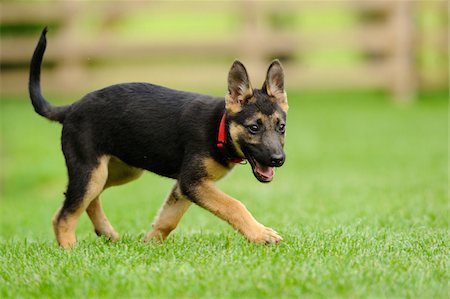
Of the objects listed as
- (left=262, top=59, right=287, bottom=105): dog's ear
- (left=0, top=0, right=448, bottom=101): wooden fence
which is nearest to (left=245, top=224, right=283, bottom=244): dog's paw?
(left=262, top=59, right=287, bottom=105): dog's ear

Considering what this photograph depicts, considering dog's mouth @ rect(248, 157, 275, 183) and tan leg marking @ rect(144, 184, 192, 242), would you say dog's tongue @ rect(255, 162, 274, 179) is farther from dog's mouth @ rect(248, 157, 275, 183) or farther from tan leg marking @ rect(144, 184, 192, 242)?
tan leg marking @ rect(144, 184, 192, 242)

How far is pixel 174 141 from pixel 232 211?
0.82m

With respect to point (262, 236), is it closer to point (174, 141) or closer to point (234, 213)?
point (234, 213)

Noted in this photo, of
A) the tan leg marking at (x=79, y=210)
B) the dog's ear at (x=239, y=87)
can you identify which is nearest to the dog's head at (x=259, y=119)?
the dog's ear at (x=239, y=87)

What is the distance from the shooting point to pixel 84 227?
856cm

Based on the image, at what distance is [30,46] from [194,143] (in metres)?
15.5

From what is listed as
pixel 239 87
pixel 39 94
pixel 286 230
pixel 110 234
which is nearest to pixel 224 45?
pixel 39 94

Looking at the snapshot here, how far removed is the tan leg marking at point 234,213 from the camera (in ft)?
18.9

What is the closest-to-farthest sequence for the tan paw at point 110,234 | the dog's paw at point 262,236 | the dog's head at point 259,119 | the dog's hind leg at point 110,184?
the dog's paw at point 262,236
the dog's head at point 259,119
the tan paw at point 110,234
the dog's hind leg at point 110,184

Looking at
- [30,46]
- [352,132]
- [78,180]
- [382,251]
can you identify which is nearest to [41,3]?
[30,46]

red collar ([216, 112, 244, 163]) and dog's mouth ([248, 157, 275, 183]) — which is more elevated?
red collar ([216, 112, 244, 163])

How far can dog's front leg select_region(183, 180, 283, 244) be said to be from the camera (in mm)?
5754

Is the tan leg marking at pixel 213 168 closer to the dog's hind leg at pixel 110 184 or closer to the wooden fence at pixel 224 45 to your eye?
the dog's hind leg at pixel 110 184

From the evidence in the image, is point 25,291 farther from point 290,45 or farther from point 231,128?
point 290,45
